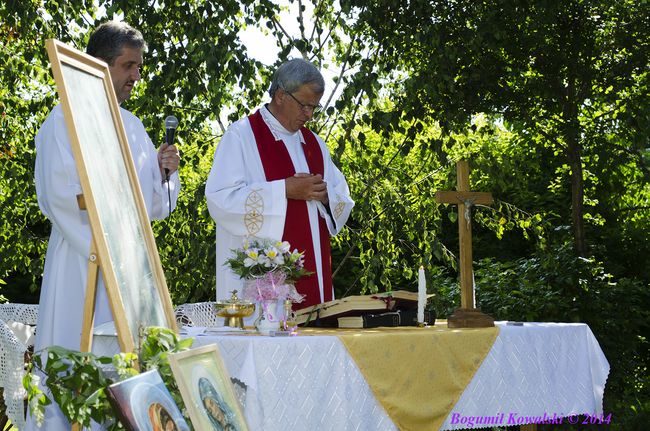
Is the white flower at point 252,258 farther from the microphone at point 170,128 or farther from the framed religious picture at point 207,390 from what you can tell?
the framed religious picture at point 207,390

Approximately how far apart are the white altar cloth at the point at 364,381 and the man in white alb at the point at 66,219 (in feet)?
1.38

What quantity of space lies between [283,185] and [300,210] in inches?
10.2

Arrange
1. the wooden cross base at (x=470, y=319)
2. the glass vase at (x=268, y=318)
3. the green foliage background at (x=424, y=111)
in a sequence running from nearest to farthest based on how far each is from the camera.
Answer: the glass vase at (x=268, y=318) < the wooden cross base at (x=470, y=319) < the green foliage background at (x=424, y=111)

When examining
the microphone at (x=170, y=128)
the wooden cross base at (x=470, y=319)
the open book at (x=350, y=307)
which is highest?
the microphone at (x=170, y=128)

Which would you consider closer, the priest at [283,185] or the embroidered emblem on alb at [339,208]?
the priest at [283,185]

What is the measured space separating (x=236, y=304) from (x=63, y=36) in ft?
12.1

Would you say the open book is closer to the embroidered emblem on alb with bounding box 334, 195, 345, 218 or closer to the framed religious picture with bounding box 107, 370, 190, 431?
the embroidered emblem on alb with bounding box 334, 195, 345, 218

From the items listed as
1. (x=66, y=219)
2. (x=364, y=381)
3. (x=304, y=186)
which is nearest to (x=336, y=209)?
(x=304, y=186)

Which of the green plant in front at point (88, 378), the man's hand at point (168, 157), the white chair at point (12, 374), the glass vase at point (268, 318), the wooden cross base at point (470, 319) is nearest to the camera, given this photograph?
the green plant in front at point (88, 378)

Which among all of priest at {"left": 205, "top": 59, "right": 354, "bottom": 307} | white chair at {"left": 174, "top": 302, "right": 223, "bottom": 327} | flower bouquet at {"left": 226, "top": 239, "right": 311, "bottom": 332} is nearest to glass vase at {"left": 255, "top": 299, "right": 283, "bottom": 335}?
flower bouquet at {"left": 226, "top": 239, "right": 311, "bottom": 332}

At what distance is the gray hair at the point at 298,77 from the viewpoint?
14.6ft

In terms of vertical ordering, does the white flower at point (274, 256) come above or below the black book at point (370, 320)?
above

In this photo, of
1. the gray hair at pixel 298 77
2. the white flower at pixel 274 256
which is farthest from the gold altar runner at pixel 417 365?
the gray hair at pixel 298 77

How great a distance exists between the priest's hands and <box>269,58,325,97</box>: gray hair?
0.39 meters
